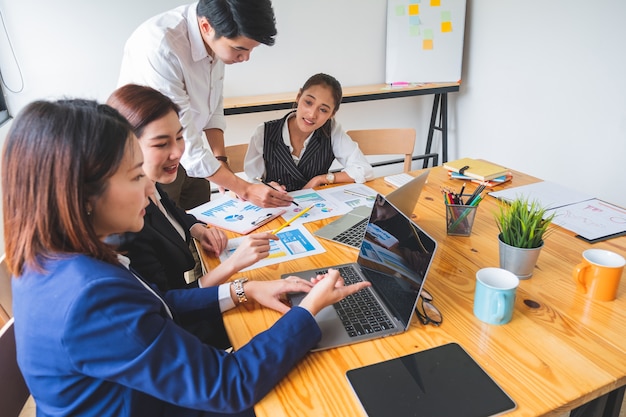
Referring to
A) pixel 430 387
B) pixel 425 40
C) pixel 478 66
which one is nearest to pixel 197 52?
pixel 430 387

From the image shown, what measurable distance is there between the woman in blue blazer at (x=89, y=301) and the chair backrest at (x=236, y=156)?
1408 millimetres

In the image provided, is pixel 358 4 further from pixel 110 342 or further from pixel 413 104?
pixel 110 342

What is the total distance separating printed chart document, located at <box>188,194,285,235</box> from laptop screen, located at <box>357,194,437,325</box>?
43 cm

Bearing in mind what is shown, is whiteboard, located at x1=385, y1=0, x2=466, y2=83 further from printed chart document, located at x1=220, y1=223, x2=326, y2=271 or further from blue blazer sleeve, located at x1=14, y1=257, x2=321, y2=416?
blue blazer sleeve, located at x1=14, y1=257, x2=321, y2=416

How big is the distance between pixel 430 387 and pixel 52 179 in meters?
0.67

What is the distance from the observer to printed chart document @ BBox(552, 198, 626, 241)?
45.8 inches

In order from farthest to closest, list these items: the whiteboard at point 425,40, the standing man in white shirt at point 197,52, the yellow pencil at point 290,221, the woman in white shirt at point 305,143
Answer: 1. the whiteboard at point 425,40
2. the woman in white shirt at point 305,143
3. the standing man in white shirt at point 197,52
4. the yellow pencil at point 290,221

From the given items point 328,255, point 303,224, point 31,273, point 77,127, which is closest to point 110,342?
point 31,273

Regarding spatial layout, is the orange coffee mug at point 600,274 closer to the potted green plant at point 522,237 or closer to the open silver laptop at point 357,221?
the potted green plant at point 522,237

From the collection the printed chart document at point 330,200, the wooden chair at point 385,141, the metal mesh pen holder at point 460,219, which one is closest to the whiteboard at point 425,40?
the wooden chair at point 385,141

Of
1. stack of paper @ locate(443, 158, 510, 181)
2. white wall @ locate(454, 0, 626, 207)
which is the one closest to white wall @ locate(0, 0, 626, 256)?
white wall @ locate(454, 0, 626, 207)

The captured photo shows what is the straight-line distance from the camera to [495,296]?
793 millimetres

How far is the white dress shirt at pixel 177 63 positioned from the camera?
1489 mm

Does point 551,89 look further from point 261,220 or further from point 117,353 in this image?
point 117,353
